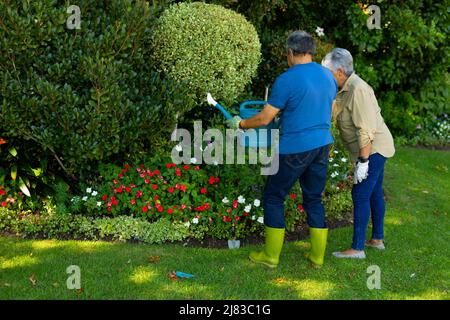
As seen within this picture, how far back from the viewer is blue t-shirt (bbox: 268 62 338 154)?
4.19 m

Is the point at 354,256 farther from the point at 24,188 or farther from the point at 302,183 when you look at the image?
the point at 24,188

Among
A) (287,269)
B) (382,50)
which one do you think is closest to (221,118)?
(287,269)

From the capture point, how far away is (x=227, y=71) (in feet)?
20.0

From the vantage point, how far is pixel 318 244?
4617mm

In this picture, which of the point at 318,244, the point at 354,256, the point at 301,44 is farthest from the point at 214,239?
the point at 301,44

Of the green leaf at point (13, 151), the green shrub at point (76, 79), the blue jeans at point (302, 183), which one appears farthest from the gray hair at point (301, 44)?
the green leaf at point (13, 151)

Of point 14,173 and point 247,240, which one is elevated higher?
point 14,173

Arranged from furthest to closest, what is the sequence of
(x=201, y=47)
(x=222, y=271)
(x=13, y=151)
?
1. (x=201, y=47)
2. (x=13, y=151)
3. (x=222, y=271)

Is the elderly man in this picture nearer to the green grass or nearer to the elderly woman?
the elderly woman

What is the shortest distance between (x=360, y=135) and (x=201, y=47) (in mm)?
2079

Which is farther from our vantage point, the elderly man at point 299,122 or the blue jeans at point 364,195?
the blue jeans at point 364,195

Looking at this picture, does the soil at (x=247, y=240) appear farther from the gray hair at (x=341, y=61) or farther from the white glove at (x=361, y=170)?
the gray hair at (x=341, y=61)

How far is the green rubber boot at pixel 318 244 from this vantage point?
4.59 metres

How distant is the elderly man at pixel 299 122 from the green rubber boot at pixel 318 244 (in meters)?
0.15
